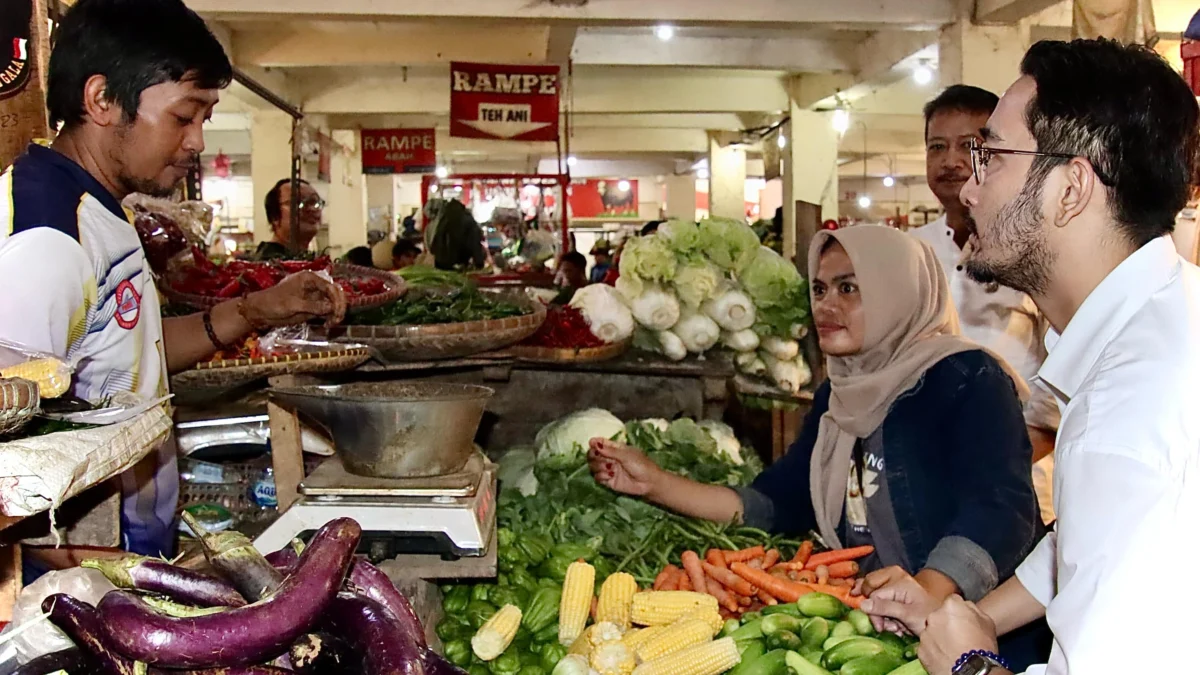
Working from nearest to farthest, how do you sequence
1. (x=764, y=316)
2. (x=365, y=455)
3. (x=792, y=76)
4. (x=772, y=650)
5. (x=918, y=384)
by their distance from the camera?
(x=365, y=455) → (x=772, y=650) → (x=918, y=384) → (x=764, y=316) → (x=792, y=76)

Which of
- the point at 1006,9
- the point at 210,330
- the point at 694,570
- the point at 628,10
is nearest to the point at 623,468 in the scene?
the point at 694,570

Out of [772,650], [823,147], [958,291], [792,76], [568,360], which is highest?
[792,76]

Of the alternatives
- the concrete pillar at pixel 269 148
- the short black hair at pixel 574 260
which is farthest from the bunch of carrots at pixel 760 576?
the concrete pillar at pixel 269 148

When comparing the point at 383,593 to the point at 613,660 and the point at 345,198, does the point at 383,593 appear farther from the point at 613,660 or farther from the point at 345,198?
the point at 345,198

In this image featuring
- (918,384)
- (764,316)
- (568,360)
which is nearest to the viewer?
(918,384)

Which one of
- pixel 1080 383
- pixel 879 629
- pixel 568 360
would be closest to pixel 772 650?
pixel 879 629

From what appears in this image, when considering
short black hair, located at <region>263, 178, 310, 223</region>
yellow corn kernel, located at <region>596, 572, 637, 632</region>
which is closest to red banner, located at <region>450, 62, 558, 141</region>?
short black hair, located at <region>263, 178, 310, 223</region>

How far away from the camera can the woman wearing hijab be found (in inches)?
101

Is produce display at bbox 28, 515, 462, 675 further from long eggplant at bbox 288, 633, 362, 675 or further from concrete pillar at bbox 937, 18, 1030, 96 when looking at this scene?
concrete pillar at bbox 937, 18, 1030, 96

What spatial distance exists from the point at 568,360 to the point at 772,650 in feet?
8.55

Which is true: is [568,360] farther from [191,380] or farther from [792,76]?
[792,76]

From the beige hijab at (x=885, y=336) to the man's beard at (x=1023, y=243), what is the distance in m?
1.00

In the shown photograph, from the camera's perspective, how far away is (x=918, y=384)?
2.83 meters

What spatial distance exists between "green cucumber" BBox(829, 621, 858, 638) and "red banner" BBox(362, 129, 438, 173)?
11786 mm
